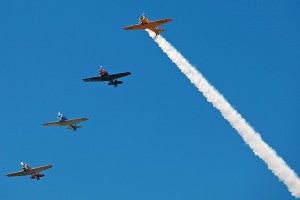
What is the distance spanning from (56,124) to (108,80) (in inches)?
932

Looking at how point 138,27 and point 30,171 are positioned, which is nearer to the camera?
point 138,27

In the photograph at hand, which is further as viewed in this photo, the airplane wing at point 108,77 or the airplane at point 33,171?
the airplane at point 33,171

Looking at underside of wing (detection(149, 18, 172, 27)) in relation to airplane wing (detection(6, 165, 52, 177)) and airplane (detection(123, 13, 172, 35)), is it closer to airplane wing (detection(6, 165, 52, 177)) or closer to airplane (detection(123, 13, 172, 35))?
airplane (detection(123, 13, 172, 35))

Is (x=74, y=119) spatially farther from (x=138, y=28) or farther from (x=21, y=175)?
(x=138, y=28)

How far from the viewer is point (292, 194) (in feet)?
351

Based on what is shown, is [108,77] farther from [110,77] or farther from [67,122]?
[67,122]

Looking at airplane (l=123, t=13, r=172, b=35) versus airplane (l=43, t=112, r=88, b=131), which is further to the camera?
airplane (l=43, t=112, r=88, b=131)

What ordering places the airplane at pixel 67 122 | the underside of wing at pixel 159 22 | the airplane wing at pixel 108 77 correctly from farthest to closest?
1. the airplane at pixel 67 122
2. the airplane wing at pixel 108 77
3. the underside of wing at pixel 159 22

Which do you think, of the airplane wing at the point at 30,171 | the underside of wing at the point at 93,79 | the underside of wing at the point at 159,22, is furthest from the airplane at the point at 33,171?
the underside of wing at the point at 159,22

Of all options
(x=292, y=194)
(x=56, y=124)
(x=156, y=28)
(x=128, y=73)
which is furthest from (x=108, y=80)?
(x=292, y=194)

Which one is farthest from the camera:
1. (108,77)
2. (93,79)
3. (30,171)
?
(30,171)

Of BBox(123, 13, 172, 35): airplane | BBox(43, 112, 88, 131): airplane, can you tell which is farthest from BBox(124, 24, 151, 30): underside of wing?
BBox(43, 112, 88, 131): airplane

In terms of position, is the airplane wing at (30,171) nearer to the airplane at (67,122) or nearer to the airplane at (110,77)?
the airplane at (67,122)

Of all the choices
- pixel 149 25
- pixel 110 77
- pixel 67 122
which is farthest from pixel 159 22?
pixel 67 122
